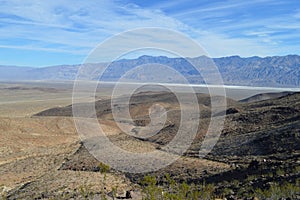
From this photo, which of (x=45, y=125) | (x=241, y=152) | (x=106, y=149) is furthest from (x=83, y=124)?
(x=241, y=152)

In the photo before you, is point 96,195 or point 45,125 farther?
point 45,125

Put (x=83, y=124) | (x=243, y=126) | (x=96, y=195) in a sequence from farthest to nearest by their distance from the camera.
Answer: (x=83, y=124), (x=243, y=126), (x=96, y=195)

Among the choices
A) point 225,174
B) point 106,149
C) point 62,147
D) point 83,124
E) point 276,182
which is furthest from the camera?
point 83,124

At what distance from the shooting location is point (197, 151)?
2872 cm

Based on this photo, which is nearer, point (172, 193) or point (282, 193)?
point (282, 193)

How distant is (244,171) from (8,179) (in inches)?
612

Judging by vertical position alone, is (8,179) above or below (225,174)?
below

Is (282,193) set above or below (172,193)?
above

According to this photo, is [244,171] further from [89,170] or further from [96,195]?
[89,170]

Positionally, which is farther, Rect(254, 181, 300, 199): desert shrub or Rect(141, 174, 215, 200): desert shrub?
Rect(254, 181, 300, 199): desert shrub

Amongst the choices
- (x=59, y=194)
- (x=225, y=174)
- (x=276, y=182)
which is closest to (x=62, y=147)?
(x=59, y=194)

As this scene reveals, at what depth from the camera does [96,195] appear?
19.1 m

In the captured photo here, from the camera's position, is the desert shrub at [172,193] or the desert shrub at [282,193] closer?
the desert shrub at [172,193]

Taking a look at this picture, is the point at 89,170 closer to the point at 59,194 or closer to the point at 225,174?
the point at 59,194
